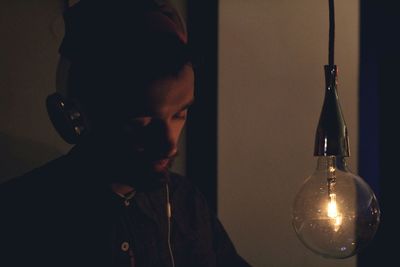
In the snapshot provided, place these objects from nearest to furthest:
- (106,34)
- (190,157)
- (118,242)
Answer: (106,34), (118,242), (190,157)

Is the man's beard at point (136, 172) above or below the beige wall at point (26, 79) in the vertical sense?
below

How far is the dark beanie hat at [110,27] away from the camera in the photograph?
970 mm

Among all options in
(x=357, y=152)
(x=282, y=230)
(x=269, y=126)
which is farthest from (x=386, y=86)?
(x=282, y=230)

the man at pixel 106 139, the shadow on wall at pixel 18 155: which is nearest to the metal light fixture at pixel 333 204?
the man at pixel 106 139

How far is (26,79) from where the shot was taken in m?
1.39

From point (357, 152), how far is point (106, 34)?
1.16m

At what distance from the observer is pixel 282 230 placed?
64.9 inches

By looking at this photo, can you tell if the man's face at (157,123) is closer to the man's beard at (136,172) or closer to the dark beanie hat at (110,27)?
the man's beard at (136,172)

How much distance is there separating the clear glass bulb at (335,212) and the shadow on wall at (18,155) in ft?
2.91

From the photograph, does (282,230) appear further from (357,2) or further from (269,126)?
(357,2)

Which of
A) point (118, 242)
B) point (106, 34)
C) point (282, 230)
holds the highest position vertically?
point (106, 34)

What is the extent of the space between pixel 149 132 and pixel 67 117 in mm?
203

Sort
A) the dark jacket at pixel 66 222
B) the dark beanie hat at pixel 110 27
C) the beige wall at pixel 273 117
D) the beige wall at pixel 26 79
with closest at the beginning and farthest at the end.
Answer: the dark beanie hat at pixel 110 27, the dark jacket at pixel 66 222, the beige wall at pixel 26 79, the beige wall at pixel 273 117

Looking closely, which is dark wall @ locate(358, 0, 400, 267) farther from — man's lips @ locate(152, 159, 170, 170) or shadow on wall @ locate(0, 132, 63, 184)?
shadow on wall @ locate(0, 132, 63, 184)
